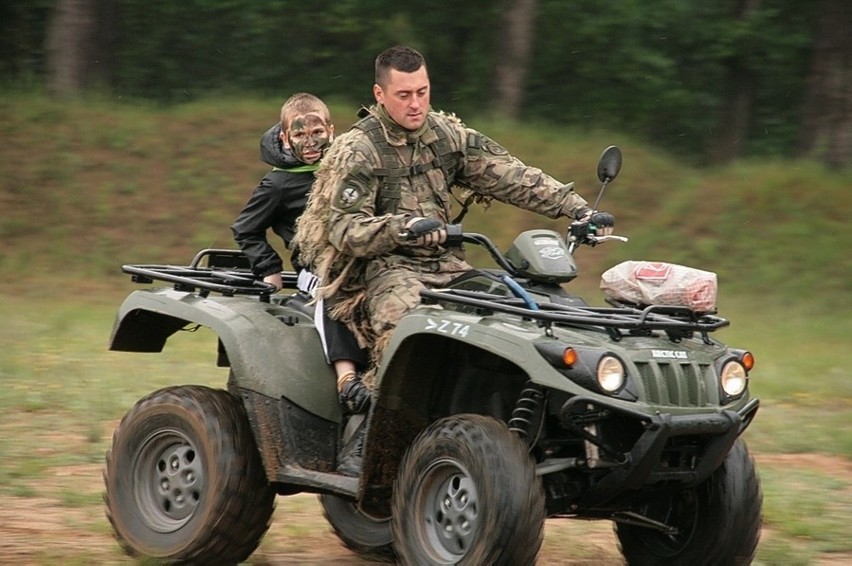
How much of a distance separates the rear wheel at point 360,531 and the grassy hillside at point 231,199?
10.3 metres

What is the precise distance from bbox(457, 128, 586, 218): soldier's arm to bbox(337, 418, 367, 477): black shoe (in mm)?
1253

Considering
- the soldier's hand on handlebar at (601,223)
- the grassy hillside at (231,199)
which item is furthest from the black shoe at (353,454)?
the grassy hillside at (231,199)

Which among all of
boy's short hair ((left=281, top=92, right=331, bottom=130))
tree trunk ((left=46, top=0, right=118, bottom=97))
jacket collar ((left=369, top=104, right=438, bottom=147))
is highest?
tree trunk ((left=46, top=0, right=118, bottom=97))

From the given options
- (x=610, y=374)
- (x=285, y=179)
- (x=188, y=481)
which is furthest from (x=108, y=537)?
(x=610, y=374)

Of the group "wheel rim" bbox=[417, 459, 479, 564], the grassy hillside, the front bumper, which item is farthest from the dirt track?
the grassy hillside

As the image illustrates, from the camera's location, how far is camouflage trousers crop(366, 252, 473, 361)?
6.06m

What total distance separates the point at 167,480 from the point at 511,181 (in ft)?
6.62

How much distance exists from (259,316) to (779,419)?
17.4ft

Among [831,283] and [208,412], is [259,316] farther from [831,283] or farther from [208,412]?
[831,283]

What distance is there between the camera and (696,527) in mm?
5926

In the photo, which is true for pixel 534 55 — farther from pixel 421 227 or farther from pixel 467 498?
pixel 467 498

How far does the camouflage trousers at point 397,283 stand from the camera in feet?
19.9

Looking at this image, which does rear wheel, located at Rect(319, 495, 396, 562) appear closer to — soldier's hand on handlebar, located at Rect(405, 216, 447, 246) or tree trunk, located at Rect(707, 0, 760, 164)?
soldier's hand on handlebar, located at Rect(405, 216, 447, 246)

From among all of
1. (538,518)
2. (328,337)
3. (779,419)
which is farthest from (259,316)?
(779,419)
